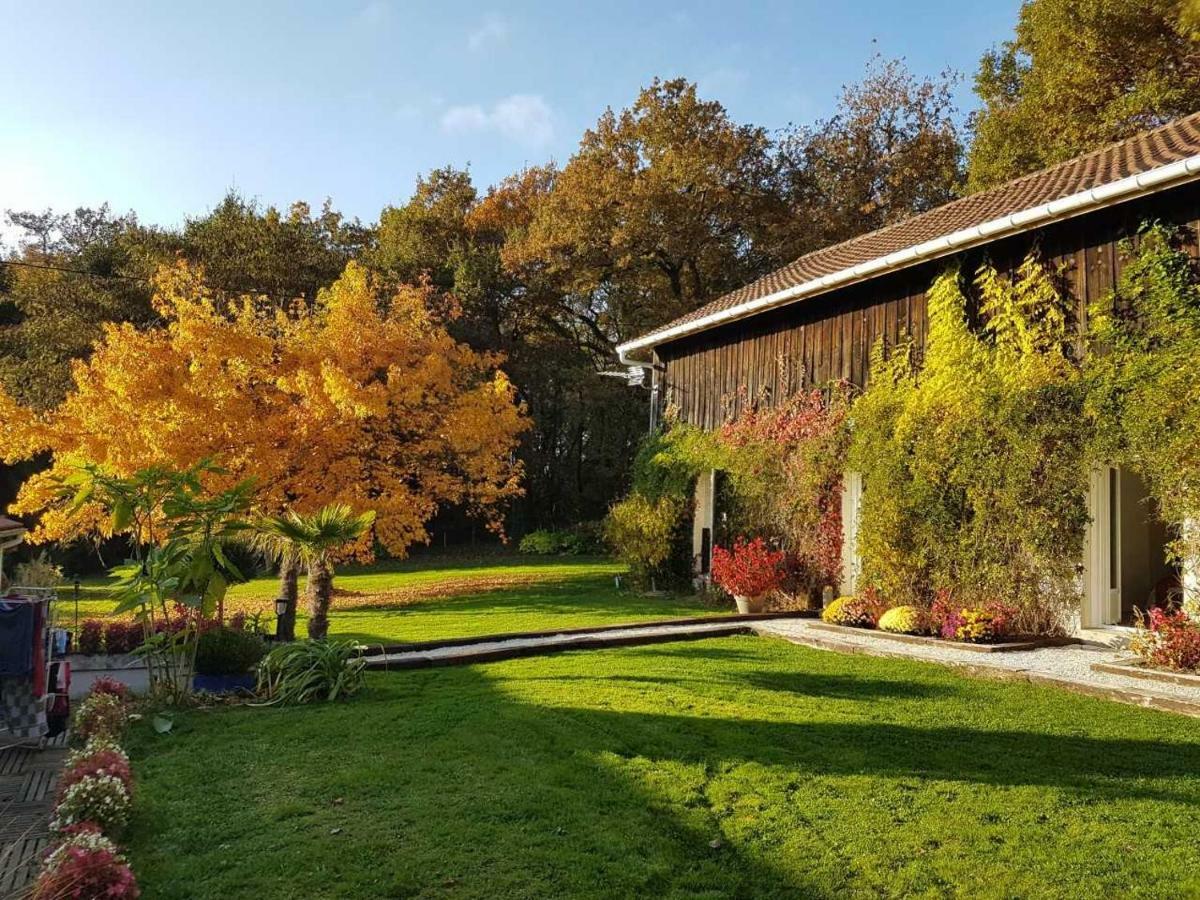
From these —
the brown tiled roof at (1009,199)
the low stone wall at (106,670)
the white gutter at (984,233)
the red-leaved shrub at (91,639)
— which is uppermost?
the brown tiled roof at (1009,199)

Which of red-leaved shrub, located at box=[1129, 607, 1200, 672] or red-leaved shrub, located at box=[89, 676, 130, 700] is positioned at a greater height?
red-leaved shrub, located at box=[1129, 607, 1200, 672]

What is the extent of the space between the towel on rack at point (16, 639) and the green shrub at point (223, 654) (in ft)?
5.21

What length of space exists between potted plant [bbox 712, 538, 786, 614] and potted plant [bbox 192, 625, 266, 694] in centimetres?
722

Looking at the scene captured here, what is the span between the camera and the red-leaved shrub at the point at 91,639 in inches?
451

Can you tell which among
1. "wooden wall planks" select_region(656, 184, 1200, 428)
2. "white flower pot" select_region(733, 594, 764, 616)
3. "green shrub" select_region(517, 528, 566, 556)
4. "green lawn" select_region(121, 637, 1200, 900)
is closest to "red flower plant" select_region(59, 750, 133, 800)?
"green lawn" select_region(121, 637, 1200, 900)

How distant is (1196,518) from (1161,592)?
11.0 feet

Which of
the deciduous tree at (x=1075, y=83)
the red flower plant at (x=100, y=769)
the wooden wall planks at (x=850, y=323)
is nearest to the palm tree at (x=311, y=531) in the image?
the red flower plant at (x=100, y=769)

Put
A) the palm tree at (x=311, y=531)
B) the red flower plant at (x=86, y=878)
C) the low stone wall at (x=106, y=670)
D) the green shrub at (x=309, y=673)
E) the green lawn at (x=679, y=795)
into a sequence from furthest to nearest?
the low stone wall at (x=106, y=670), the palm tree at (x=311, y=531), the green shrub at (x=309, y=673), the green lawn at (x=679, y=795), the red flower plant at (x=86, y=878)

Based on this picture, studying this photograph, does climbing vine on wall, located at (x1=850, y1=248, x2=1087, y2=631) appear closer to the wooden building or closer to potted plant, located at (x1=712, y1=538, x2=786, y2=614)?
the wooden building

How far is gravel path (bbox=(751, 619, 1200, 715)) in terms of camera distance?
22.8 feet

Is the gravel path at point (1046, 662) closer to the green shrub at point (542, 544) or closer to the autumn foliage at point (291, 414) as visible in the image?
the autumn foliage at point (291, 414)

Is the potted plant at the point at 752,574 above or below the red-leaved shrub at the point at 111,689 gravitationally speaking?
above

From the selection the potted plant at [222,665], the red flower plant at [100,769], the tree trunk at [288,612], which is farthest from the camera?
the tree trunk at [288,612]

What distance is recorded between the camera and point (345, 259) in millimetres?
29000
